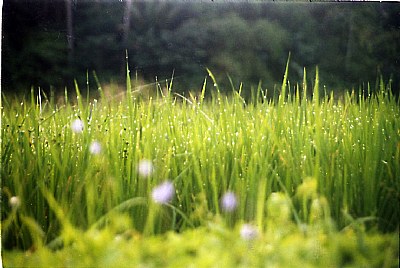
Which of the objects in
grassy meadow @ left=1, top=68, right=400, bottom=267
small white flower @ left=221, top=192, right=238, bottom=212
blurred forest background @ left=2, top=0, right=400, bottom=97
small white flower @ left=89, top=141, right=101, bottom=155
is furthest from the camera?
blurred forest background @ left=2, top=0, right=400, bottom=97

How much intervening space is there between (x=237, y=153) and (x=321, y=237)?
1.39ft

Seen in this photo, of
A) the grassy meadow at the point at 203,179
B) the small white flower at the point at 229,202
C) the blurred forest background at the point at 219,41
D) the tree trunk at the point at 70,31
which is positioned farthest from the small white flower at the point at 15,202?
the small white flower at the point at 229,202

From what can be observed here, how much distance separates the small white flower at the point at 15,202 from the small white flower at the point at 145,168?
20.2 inches

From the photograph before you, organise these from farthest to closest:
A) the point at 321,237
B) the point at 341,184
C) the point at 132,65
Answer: the point at 132,65
the point at 341,184
the point at 321,237

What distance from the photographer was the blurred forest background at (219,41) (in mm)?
1916

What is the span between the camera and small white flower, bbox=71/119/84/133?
186cm

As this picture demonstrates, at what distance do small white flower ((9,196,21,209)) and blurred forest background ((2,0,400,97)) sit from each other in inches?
18.6

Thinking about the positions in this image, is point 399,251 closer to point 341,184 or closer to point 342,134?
point 341,184

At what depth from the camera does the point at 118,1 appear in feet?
6.31

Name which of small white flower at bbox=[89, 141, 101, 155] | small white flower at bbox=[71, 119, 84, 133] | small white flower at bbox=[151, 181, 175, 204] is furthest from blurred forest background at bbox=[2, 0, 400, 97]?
small white flower at bbox=[151, 181, 175, 204]

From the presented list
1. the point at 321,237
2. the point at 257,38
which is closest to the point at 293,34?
the point at 257,38

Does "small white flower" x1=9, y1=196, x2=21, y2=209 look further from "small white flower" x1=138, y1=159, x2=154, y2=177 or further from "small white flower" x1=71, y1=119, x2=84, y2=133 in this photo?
"small white flower" x1=138, y1=159, x2=154, y2=177

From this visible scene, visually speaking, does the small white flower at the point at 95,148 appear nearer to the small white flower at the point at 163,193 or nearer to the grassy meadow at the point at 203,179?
the grassy meadow at the point at 203,179

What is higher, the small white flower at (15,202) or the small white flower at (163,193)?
the small white flower at (163,193)
